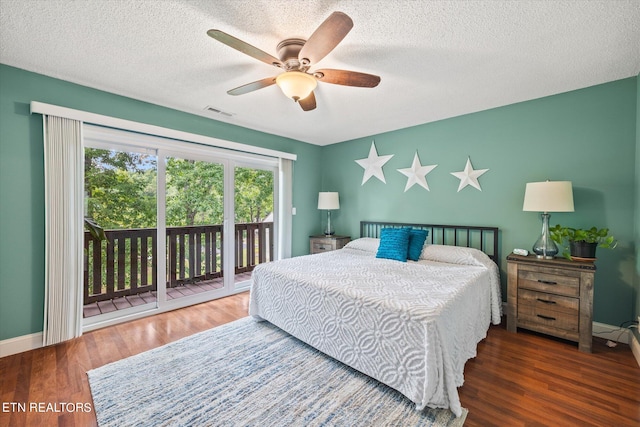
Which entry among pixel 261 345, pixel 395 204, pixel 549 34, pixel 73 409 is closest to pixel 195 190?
pixel 261 345

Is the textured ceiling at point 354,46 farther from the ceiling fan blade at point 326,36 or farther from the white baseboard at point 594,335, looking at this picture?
the white baseboard at point 594,335

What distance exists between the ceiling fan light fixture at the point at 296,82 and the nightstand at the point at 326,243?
272 cm

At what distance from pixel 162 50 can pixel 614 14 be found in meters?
2.96

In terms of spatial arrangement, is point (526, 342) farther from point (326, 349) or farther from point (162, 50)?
point (162, 50)

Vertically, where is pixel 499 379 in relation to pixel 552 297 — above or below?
below

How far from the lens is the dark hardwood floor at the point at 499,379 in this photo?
1579mm

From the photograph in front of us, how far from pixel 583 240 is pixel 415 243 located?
57.9 inches

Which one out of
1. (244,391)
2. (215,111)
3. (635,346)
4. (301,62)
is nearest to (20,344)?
(244,391)

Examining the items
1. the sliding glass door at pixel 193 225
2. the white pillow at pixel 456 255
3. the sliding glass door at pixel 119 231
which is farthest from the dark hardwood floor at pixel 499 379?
the sliding glass door at pixel 193 225

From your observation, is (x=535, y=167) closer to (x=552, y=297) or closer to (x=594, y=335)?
(x=552, y=297)

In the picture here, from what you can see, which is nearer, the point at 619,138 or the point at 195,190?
the point at 619,138

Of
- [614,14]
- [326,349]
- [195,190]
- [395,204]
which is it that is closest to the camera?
[614,14]

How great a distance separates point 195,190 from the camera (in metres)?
3.50

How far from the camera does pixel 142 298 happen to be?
3354mm
